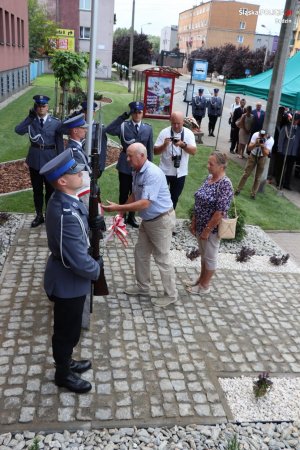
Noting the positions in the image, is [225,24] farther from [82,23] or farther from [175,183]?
[175,183]

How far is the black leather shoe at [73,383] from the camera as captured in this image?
3752 millimetres

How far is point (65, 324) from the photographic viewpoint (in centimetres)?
346

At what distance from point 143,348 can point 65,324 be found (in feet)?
4.26

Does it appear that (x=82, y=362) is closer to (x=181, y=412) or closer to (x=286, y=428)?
(x=181, y=412)

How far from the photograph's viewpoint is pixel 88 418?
3.55 metres

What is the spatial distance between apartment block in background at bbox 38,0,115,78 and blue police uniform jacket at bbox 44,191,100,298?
45.6 meters

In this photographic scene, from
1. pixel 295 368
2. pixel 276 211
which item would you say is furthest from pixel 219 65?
pixel 295 368

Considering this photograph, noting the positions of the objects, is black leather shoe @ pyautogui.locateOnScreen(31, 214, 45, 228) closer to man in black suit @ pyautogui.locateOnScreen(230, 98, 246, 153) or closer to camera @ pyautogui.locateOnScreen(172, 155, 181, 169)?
camera @ pyautogui.locateOnScreen(172, 155, 181, 169)

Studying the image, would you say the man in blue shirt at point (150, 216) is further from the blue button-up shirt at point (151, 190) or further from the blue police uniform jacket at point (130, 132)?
the blue police uniform jacket at point (130, 132)

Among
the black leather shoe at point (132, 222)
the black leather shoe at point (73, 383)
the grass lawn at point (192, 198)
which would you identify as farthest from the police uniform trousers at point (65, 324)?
the grass lawn at point (192, 198)

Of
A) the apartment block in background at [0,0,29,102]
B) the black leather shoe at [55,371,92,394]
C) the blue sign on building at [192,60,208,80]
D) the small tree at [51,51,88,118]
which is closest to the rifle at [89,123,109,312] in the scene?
the black leather shoe at [55,371,92,394]

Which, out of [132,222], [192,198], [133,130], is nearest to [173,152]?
[133,130]

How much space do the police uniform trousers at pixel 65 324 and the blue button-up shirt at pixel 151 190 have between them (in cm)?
164

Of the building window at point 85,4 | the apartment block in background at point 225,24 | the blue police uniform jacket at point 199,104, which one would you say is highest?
the apartment block in background at point 225,24
